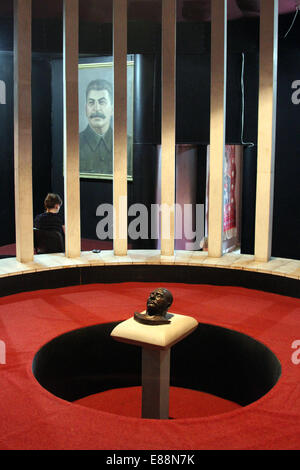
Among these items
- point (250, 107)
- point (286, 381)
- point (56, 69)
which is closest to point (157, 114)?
point (250, 107)

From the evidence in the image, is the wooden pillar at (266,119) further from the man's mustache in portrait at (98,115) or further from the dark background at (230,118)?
the man's mustache in portrait at (98,115)

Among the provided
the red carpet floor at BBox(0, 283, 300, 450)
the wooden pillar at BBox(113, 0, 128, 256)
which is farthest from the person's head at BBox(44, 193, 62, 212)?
the red carpet floor at BBox(0, 283, 300, 450)

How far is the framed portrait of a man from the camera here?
954 cm

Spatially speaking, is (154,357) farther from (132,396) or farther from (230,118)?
(230,118)

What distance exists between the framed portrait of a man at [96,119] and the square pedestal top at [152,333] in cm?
615

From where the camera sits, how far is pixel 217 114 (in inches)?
220

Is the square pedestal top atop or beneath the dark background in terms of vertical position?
beneath

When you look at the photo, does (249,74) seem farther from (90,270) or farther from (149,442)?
(149,442)

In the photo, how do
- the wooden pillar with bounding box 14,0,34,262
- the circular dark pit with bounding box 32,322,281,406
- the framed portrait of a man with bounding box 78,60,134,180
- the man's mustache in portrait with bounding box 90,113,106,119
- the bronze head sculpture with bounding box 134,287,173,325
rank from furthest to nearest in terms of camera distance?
1. the man's mustache in portrait with bounding box 90,113,106,119
2. the framed portrait of a man with bounding box 78,60,134,180
3. the wooden pillar with bounding box 14,0,34,262
4. the circular dark pit with bounding box 32,322,281,406
5. the bronze head sculpture with bounding box 134,287,173,325

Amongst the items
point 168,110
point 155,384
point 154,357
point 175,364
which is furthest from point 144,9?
point 155,384

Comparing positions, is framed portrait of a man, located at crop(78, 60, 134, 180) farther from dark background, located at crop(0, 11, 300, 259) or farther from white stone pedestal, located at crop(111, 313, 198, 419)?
white stone pedestal, located at crop(111, 313, 198, 419)

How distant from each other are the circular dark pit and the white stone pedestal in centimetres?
79

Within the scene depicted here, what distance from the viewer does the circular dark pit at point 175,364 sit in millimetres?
3910

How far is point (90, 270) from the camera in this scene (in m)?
5.48
